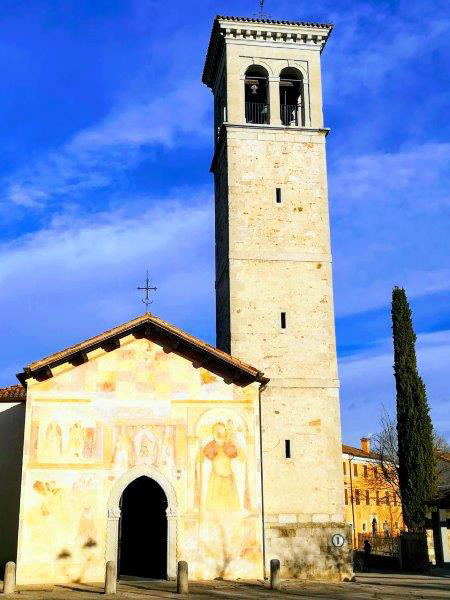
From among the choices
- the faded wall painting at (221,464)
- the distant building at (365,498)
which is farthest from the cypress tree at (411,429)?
the distant building at (365,498)

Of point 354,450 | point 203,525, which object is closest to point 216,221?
point 203,525

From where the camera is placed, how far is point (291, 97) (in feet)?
77.4

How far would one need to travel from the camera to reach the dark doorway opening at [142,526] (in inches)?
820

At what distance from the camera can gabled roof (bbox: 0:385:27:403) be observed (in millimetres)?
22203

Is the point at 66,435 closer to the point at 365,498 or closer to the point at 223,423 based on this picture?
the point at 223,423

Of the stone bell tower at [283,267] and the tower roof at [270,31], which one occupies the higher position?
the tower roof at [270,31]

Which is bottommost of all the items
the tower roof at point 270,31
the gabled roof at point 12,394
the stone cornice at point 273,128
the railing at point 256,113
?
the gabled roof at point 12,394

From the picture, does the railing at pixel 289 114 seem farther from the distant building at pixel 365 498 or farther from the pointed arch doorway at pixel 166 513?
the distant building at pixel 365 498

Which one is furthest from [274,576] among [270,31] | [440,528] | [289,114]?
[270,31]

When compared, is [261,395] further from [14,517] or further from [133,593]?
[14,517]

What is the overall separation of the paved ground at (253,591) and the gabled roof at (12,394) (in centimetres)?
795

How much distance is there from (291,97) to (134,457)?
13.5 meters

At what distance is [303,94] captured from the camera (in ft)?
74.2

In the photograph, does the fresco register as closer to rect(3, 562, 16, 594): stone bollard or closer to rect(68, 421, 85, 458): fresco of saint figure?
rect(68, 421, 85, 458): fresco of saint figure
